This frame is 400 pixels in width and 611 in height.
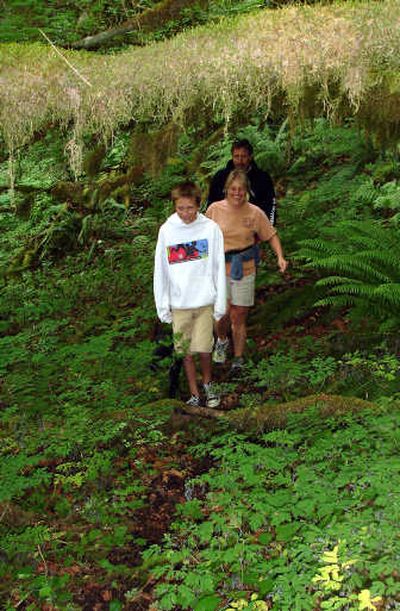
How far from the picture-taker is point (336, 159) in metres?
10.9

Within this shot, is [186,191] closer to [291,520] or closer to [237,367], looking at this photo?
[237,367]

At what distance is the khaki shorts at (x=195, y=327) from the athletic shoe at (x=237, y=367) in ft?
2.59

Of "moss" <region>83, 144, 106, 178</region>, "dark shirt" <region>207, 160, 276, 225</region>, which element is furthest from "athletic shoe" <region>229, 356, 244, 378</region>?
"moss" <region>83, 144, 106, 178</region>

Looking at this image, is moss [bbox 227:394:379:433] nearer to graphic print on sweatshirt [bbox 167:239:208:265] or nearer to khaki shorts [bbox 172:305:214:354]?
khaki shorts [bbox 172:305:214:354]

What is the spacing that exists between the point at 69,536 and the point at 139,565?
21.3 inches

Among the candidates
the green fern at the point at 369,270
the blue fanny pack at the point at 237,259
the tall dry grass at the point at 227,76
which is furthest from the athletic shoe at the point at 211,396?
the tall dry grass at the point at 227,76

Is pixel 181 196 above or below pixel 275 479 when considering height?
above

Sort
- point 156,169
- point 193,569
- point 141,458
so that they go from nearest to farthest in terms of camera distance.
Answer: point 193,569 → point 141,458 → point 156,169

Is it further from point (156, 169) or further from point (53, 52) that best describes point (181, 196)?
point (53, 52)

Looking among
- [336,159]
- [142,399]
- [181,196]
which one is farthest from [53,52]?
[336,159]

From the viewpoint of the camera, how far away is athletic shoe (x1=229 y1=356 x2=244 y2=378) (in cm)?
606

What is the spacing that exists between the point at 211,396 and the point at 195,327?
0.62 meters

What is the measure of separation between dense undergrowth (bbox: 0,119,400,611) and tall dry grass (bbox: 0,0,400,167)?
0.77m

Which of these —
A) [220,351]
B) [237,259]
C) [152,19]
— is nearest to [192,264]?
[237,259]
